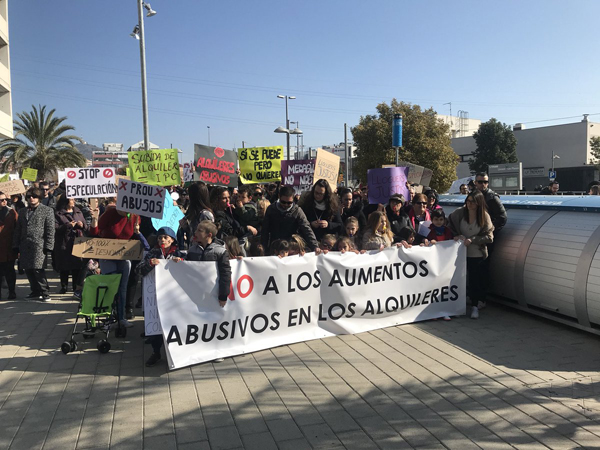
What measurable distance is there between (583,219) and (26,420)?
6.39 meters

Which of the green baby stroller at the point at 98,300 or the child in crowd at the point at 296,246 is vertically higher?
the child in crowd at the point at 296,246

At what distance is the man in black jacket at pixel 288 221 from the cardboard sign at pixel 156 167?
2763 millimetres

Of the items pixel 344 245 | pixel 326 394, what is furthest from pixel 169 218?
pixel 326 394

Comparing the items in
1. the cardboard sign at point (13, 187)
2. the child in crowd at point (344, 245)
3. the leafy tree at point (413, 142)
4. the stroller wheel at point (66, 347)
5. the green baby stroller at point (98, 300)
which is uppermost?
the leafy tree at point (413, 142)

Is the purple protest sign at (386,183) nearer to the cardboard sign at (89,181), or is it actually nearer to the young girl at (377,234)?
the young girl at (377,234)

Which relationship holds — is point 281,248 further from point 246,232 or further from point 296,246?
point 246,232

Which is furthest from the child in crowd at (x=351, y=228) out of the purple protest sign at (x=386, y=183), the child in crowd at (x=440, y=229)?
the purple protest sign at (x=386, y=183)

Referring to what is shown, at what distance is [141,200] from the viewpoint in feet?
20.0

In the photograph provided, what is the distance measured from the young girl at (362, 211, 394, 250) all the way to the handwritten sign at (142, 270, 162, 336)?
2.88 m

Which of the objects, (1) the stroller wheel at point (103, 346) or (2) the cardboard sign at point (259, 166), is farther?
(2) the cardboard sign at point (259, 166)

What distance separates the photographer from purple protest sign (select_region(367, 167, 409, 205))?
8070mm

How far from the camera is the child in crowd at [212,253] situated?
5062mm

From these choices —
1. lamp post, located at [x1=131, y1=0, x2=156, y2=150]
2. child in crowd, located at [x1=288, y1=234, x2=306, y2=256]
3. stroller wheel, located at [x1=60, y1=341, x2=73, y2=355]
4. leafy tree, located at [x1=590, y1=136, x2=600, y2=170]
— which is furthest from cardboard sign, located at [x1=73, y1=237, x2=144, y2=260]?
leafy tree, located at [x1=590, y1=136, x2=600, y2=170]

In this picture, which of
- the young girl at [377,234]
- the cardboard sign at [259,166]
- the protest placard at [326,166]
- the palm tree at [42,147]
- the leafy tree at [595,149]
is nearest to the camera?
the young girl at [377,234]
